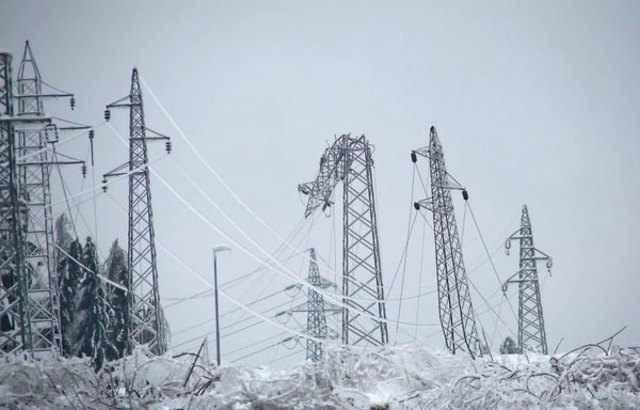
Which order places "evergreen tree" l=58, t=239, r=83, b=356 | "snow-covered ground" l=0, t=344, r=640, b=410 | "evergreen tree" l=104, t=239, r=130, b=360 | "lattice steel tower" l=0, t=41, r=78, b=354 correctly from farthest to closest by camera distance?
"evergreen tree" l=104, t=239, r=130, b=360
"evergreen tree" l=58, t=239, r=83, b=356
"lattice steel tower" l=0, t=41, r=78, b=354
"snow-covered ground" l=0, t=344, r=640, b=410

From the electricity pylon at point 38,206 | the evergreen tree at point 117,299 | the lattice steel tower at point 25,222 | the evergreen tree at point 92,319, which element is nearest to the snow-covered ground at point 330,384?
the lattice steel tower at point 25,222

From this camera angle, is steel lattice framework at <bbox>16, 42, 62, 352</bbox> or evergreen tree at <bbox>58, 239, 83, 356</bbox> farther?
evergreen tree at <bbox>58, 239, 83, 356</bbox>

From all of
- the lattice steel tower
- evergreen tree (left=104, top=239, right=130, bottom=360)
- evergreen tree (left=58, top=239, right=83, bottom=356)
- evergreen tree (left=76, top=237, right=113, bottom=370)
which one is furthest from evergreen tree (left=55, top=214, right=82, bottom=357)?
the lattice steel tower

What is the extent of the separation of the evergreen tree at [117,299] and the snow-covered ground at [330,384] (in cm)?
3190

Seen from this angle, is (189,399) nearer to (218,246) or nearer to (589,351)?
(589,351)

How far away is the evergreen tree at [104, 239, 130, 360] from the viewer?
47.9 metres

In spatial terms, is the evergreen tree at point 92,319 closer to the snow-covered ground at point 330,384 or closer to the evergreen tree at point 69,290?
the evergreen tree at point 69,290

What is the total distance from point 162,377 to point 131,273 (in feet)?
59.6

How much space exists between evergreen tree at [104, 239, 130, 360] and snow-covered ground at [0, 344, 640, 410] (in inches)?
1256

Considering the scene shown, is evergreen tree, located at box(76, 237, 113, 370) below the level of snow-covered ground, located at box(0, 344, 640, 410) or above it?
below

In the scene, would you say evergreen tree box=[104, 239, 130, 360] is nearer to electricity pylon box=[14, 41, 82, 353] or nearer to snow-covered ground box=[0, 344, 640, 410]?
electricity pylon box=[14, 41, 82, 353]

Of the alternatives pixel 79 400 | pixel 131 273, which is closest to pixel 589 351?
pixel 79 400

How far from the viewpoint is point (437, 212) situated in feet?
123

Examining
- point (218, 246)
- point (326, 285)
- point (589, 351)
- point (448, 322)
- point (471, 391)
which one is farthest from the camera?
point (326, 285)
